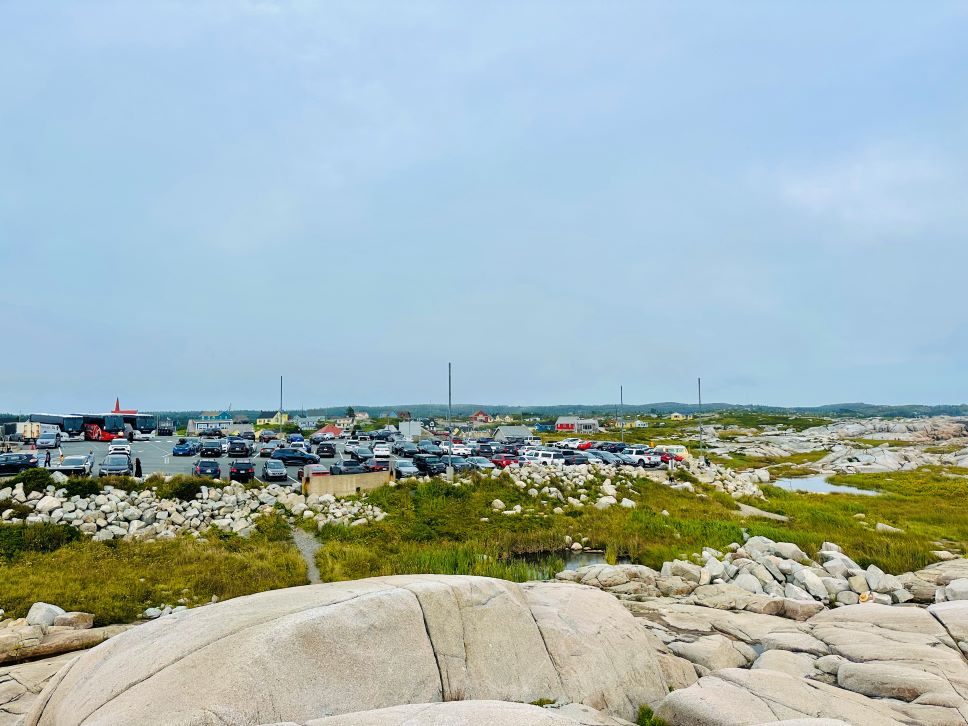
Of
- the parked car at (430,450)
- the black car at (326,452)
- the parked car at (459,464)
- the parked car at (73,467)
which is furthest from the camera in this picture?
the black car at (326,452)

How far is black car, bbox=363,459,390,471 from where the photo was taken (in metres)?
41.2

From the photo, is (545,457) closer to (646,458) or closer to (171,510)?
(646,458)

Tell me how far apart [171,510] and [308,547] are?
8310 millimetres

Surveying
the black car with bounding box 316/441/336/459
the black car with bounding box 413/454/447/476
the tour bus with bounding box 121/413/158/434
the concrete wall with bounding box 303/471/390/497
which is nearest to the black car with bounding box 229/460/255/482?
the concrete wall with bounding box 303/471/390/497

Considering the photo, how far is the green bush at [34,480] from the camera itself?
94.3ft

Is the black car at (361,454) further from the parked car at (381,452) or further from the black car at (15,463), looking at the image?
the black car at (15,463)

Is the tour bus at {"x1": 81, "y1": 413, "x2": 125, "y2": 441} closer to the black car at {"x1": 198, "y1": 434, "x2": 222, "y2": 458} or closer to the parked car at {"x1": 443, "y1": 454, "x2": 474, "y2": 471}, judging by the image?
the black car at {"x1": 198, "y1": 434, "x2": 222, "y2": 458}

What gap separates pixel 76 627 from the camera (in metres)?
15.7

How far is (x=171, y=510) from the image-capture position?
28969mm

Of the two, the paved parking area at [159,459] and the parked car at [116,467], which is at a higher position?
the parked car at [116,467]

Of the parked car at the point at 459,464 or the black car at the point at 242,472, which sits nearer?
the black car at the point at 242,472

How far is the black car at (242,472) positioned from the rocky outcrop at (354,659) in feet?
103

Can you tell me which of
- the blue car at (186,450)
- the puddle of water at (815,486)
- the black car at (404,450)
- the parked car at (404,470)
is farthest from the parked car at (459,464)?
the puddle of water at (815,486)

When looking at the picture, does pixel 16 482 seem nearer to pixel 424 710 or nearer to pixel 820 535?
pixel 424 710
